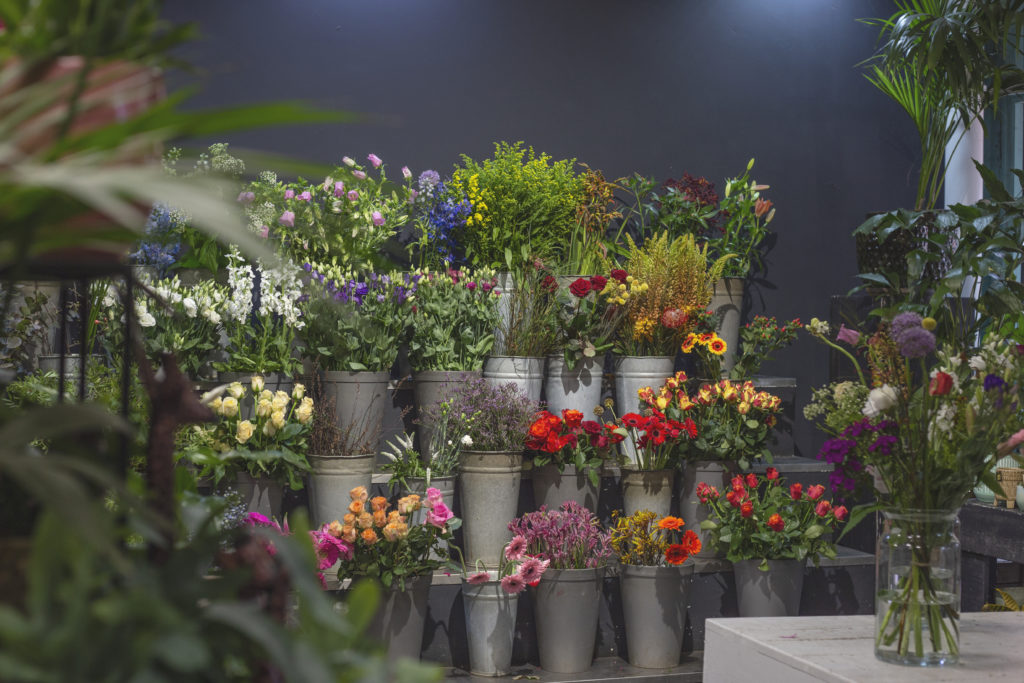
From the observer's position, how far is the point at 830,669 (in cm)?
162

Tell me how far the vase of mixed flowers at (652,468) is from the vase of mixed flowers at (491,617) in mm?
570

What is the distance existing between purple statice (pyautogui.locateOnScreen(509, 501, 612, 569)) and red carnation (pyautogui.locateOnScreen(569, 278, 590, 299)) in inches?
31.7

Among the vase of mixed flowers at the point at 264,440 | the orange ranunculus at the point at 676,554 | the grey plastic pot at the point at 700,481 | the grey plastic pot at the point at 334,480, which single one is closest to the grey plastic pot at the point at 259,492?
the vase of mixed flowers at the point at 264,440

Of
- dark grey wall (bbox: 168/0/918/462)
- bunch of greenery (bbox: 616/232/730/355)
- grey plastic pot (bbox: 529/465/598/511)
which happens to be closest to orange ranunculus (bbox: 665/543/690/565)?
grey plastic pot (bbox: 529/465/598/511)

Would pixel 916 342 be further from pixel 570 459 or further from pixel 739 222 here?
pixel 739 222

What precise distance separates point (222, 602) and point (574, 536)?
10.1 ft

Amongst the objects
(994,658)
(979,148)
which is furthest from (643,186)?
(994,658)

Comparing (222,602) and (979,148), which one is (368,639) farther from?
(979,148)

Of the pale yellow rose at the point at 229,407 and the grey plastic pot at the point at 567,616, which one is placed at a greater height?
the pale yellow rose at the point at 229,407

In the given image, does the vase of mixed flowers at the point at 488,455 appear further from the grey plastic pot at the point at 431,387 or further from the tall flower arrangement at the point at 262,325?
the tall flower arrangement at the point at 262,325

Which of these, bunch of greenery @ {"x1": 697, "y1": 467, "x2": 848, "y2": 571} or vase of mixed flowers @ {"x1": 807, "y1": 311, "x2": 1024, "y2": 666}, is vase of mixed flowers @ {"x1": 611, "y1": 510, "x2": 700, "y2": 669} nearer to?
bunch of greenery @ {"x1": 697, "y1": 467, "x2": 848, "y2": 571}

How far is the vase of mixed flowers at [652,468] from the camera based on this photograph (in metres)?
3.70

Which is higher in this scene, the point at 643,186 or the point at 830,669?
the point at 643,186

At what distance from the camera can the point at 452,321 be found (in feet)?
12.0
